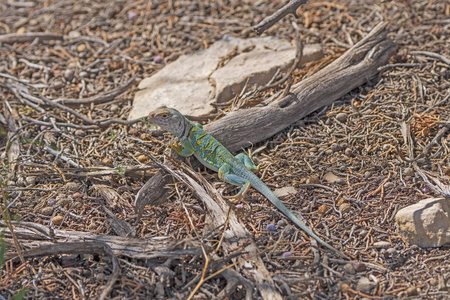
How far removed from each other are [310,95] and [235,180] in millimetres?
1515

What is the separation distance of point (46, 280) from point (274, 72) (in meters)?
3.53

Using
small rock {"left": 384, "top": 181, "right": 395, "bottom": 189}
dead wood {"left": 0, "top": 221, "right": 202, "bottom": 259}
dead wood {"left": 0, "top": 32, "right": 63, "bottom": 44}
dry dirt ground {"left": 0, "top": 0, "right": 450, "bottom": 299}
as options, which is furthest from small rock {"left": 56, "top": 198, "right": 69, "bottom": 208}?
dead wood {"left": 0, "top": 32, "right": 63, "bottom": 44}

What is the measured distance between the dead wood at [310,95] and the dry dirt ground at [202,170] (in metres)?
0.12

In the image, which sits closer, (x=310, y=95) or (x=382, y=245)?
(x=382, y=245)

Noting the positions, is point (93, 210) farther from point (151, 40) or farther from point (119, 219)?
point (151, 40)

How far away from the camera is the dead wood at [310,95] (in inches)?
193

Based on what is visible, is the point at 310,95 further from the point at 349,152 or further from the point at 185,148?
the point at 185,148

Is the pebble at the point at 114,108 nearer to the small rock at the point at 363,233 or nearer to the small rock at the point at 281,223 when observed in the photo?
the small rock at the point at 281,223

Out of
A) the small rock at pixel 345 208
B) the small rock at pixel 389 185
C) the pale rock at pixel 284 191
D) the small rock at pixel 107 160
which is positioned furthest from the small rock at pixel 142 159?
the small rock at pixel 389 185

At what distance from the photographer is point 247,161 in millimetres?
4535

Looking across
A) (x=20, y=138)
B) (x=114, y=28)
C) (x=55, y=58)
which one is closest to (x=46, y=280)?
(x=20, y=138)

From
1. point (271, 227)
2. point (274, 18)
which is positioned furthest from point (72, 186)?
point (274, 18)

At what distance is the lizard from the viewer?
169 inches

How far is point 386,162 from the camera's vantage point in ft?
14.6
